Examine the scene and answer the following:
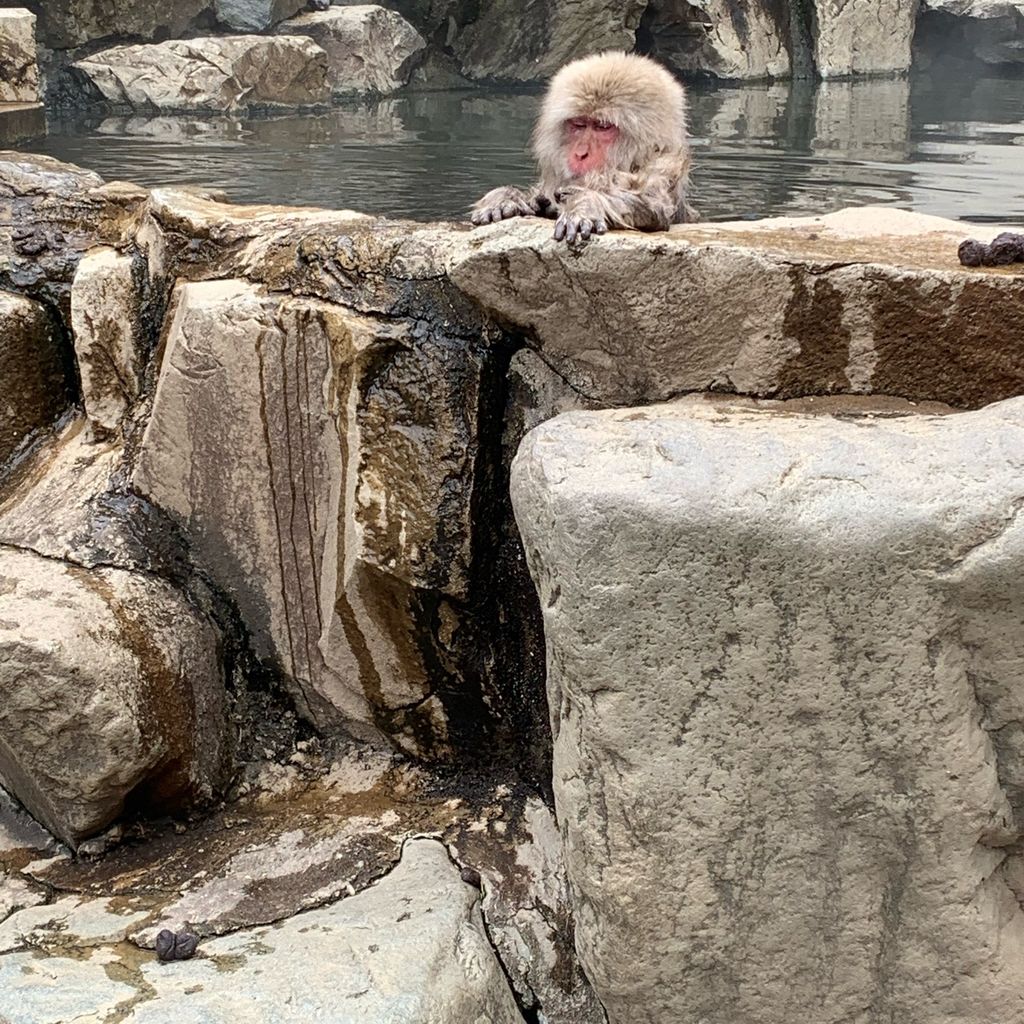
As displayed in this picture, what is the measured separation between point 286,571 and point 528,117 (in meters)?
12.6

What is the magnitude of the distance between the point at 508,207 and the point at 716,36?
56.2 ft

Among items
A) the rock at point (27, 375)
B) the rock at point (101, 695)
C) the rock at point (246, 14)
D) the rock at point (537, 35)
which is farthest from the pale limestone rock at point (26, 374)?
the rock at point (537, 35)

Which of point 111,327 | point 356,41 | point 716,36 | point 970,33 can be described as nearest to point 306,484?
point 111,327

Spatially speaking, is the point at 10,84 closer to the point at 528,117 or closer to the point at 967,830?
the point at 528,117

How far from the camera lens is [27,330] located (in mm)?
3230

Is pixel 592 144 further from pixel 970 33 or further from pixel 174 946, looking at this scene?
pixel 970 33

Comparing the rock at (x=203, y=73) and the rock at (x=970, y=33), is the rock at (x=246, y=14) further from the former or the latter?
the rock at (x=970, y=33)

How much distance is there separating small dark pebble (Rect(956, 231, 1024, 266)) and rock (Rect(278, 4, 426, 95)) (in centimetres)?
1590

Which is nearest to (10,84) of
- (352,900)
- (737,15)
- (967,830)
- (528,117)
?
(528,117)

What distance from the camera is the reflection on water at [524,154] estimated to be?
7.90 m

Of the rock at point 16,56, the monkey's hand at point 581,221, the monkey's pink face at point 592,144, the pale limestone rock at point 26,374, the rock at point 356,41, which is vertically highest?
the rock at point 356,41

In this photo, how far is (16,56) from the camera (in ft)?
32.7

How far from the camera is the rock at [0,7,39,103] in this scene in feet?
32.2

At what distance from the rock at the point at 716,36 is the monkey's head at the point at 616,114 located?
16243mm
